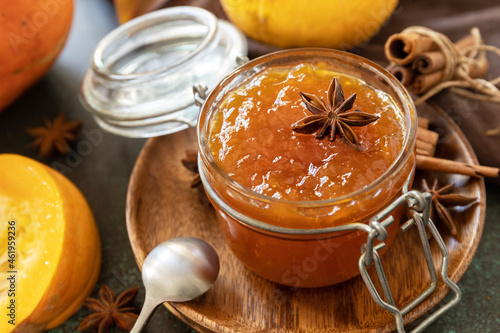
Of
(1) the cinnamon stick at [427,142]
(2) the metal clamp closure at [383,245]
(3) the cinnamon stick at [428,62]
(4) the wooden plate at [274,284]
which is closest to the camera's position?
(2) the metal clamp closure at [383,245]

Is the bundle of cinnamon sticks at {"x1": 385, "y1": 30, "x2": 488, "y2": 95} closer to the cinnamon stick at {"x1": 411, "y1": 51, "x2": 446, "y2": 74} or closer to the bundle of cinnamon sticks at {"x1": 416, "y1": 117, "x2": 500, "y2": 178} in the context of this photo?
the cinnamon stick at {"x1": 411, "y1": 51, "x2": 446, "y2": 74}

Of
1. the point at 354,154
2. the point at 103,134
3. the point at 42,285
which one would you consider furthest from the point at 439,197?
the point at 103,134

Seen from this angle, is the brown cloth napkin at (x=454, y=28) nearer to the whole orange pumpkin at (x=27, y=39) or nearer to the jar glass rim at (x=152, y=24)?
the jar glass rim at (x=152, y=24)

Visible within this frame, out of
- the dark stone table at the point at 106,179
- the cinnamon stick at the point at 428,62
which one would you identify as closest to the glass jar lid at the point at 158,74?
the dark stone table at the point at 106,179

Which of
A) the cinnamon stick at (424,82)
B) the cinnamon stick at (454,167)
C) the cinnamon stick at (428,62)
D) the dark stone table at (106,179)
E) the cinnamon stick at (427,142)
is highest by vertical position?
the cinnamon stick at (428,62)

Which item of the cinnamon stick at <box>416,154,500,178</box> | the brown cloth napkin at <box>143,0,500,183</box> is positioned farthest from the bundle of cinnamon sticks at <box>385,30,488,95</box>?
the cinnamon stick at <box>416,154,500,178</box>

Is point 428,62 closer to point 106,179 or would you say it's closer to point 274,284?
point 274,284
